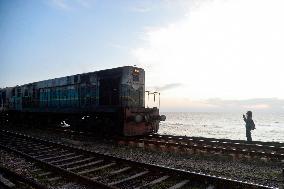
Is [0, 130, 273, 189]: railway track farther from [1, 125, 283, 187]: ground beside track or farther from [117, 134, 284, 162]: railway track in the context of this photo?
[117, 134, 284, 162]: railway track

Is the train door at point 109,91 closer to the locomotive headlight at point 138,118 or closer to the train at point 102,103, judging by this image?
the train at point 102,103

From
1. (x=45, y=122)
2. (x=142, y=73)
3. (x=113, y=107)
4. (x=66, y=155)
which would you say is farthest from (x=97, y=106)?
(x=45, y=122)

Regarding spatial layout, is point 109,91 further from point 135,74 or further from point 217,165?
point 217,165

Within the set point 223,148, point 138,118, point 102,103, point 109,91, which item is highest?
point 109,91

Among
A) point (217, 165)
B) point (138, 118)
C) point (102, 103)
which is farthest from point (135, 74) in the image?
point (217, 165)

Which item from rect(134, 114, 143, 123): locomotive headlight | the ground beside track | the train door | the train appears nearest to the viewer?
the ground beside track

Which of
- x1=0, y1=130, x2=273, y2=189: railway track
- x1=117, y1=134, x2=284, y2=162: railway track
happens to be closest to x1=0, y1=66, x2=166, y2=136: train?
x1=117, y1=134, x2=284, y2=162: railway track

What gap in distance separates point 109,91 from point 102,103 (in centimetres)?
72

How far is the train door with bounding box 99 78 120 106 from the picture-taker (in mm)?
13258

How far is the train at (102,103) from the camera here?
1217 centimetres

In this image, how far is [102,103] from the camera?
13609mm

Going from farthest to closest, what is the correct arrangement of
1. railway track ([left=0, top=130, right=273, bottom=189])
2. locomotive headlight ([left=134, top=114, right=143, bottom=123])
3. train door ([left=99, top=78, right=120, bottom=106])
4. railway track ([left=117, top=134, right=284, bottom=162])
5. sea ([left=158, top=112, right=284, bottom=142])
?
1. sea ([left=158, top=112, right=284, bottom=142])
2. train door ([left=99, top=78, right=120, bottom=106])
3. locomotive headlight ([left=134, top=114, right=143, bottom=123])
4. railway track ([left=117, top=134, right=284, bottom=162])
5. railway track ([left=0, top=130, right=273, bottom=189])

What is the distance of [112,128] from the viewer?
40.2 ft

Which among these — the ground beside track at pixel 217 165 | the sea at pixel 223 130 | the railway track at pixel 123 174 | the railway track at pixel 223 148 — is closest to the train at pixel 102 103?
the railway track at pixel 223 148
